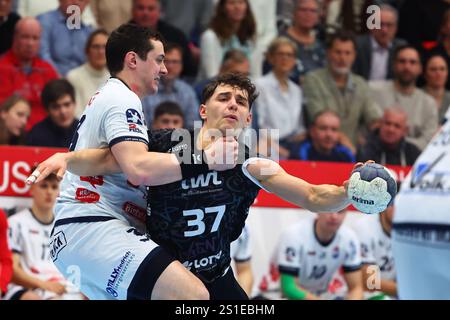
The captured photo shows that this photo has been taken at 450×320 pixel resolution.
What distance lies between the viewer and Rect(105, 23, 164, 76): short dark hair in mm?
6934

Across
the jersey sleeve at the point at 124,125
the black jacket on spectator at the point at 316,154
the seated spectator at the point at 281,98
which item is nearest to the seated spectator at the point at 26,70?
the seated spectator at the point at 281,98

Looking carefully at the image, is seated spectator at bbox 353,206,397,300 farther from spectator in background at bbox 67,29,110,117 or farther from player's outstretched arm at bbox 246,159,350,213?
player's outstretched arm at bbox 246,159,350,213

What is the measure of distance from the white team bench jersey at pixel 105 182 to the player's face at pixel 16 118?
14.7 feet

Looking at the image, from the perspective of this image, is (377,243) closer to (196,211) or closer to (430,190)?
(196,211)

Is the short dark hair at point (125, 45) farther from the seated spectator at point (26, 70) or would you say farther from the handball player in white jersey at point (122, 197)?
the seated spectator at point (26, 70)

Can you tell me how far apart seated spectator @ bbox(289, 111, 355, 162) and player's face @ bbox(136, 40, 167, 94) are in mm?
5348

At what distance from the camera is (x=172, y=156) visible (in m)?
6.28

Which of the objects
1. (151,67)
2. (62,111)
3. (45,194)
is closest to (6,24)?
(62,111)

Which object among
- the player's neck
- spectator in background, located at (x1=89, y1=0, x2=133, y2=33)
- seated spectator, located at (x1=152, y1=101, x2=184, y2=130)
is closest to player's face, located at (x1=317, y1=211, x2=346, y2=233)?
seated spectator, located at (x1=152, y1=101, x2=184, y2=130)

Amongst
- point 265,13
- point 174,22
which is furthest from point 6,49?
point 265,13

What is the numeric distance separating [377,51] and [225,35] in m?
2.38

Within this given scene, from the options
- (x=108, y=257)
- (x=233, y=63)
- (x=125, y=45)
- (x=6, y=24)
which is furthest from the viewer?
(x=233, y=63)

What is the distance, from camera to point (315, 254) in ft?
37.2

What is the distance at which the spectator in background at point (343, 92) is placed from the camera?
508 inches
